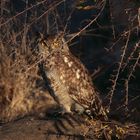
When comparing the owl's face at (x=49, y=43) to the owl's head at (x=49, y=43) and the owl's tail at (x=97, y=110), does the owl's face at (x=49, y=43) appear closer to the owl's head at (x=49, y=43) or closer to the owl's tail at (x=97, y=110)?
the owl's head at (x=49, y=43)

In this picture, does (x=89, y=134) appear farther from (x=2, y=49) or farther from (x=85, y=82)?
(x=2, y=49)

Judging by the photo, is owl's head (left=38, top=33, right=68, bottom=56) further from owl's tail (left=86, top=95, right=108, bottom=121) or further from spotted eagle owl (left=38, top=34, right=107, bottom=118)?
owl's tail (left=86, top=95, right=108, bottom=121)

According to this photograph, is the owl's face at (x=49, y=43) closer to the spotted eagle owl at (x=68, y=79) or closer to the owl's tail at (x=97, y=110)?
the spotted eagle owl at (x=68, y=79)

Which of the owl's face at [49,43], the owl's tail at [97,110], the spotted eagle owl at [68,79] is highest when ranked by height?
the owl's face at [49,43]

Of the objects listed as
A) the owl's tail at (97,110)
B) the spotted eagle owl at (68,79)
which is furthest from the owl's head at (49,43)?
the owl's tail at (97,110)

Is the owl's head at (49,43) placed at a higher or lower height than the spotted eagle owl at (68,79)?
higher

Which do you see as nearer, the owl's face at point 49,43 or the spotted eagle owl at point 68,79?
the owl's face at point 49,43

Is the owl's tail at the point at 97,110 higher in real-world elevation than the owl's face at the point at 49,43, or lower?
lower

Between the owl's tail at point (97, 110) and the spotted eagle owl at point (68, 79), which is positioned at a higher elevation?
the spotted eagle owl at point (68, 79)

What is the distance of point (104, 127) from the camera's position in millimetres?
6652

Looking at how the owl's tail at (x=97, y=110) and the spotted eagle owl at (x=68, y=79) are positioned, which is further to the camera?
the spotted eagle owl at (x=68, y=79)

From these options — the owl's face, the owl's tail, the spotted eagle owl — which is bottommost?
the owl's tail

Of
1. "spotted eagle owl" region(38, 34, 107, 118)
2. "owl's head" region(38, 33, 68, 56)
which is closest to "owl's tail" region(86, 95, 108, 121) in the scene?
"spotted eagle owl" region(38, 34, 107, 118)

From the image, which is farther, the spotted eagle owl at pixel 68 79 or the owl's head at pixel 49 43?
the spotted eagle owl at pixel 68 79
